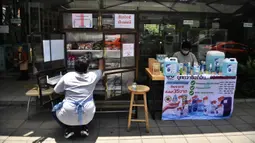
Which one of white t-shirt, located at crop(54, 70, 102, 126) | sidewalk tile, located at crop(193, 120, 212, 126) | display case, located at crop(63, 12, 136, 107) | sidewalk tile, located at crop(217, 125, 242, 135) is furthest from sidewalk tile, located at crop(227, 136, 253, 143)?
white t-shirt, located at crop(54, 70, 102, 126)

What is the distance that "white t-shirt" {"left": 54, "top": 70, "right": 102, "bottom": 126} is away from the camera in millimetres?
3406

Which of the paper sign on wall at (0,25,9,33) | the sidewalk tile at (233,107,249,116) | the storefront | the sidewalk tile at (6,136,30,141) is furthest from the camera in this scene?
the paper sign on wall at (0,25,9,33)

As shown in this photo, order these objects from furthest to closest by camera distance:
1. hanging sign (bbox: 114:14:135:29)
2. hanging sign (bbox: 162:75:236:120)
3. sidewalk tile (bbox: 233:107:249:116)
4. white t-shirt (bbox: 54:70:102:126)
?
1. sidewalk tile (bbox: 233:107:249:116)
2. hanging sign (bbox: 114:14:135:29)
3. hanging sign (bbox: 162:75:236:120)
4. white t-shirt (bbox: 54:70:102:126)

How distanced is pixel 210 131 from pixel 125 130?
1471mm

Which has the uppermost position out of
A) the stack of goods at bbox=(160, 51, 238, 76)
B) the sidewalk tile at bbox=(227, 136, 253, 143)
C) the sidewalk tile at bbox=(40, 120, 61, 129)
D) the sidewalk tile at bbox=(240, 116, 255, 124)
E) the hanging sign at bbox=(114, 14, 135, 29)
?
the hanging sign at bbox=(114, 14, 135, 29)

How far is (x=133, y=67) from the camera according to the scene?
4.49 m

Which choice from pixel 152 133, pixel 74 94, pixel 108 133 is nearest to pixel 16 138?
pixel 74 94

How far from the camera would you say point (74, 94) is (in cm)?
349

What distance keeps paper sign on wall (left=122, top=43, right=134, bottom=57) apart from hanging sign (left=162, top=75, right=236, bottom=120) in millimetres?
890

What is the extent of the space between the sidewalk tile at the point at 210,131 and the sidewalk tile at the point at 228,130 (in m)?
0.09

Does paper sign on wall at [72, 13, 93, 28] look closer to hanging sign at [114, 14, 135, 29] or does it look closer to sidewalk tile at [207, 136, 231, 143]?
hanging sign at [114, 14, 135, 29]

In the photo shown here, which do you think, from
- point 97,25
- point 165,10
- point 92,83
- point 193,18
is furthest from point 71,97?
point 193,18

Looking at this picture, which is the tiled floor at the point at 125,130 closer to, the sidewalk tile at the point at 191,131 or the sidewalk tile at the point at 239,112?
the sidewalk tile at the point at 191,131

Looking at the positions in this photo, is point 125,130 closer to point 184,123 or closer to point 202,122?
point 184,123
